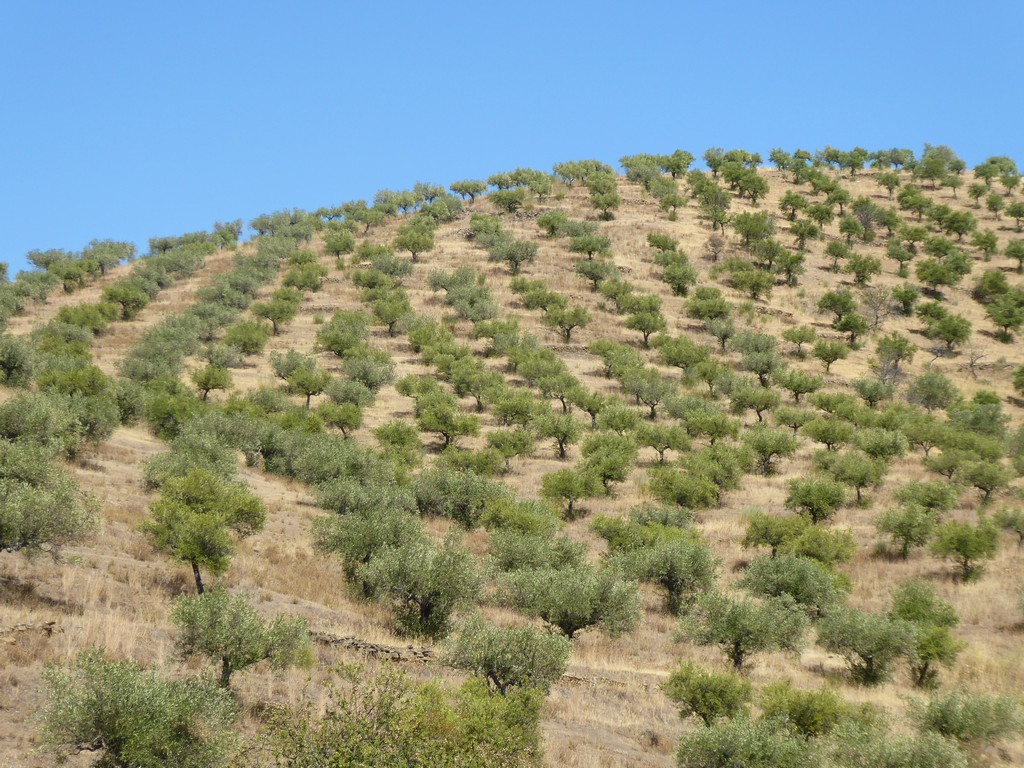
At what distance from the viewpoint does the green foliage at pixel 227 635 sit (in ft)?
58.3

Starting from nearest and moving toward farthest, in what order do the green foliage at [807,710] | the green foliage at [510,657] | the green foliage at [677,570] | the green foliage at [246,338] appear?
the green foliage at [807,710]
the green foliage at [510,657]
the green foliage at [677,570]
the green foliage at [246,338]

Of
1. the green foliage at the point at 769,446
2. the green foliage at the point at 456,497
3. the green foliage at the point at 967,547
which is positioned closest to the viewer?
the green foliage at the point at 967,547

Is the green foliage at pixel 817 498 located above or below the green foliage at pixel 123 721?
above

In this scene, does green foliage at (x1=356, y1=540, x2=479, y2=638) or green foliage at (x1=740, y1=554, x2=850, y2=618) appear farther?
green foliage at (x1=740, y1=554, x2=850, y2=618)

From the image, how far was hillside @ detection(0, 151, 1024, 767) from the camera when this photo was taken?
73.3 ft

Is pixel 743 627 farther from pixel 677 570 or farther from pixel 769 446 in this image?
pixel 769 446

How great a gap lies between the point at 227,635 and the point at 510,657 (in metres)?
7.14

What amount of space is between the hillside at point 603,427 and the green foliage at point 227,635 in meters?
1.15

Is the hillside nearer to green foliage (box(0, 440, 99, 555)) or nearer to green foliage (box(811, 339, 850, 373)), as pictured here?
green foliage (box(811, 339, 850, 373))

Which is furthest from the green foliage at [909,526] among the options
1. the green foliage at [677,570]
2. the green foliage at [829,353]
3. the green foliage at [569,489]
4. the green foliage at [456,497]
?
the green foliage at [829,353]

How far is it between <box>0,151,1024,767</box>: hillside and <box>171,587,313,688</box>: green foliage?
1150 millimetres

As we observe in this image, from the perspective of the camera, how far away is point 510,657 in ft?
65.7

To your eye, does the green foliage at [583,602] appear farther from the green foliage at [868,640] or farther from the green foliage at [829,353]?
the green foliage at [829,353]

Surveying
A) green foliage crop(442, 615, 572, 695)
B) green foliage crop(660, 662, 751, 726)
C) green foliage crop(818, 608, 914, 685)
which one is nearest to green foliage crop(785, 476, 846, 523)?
green foliage crop(818, 608, 914, 685)
